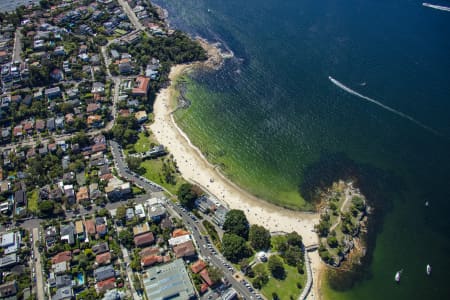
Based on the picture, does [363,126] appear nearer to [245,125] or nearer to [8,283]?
[245,125]

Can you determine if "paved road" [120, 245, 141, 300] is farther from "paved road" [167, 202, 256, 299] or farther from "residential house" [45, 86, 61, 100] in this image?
"residential house" [45, 86, 61, 100]

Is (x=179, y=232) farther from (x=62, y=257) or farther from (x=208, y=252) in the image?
(x=62, y=257)

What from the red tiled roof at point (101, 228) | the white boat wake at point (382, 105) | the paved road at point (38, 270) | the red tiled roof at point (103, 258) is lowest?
the paved road at point (38, 270)

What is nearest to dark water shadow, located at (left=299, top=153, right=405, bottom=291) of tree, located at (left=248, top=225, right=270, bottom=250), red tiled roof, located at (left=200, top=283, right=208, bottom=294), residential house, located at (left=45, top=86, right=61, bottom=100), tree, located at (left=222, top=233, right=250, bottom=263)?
tree, located at (left=248, top=225, right=270, bottom=250)

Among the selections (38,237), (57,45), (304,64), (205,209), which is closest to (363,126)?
(304,64)

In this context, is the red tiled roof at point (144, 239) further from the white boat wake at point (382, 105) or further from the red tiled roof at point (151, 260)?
the white boat wake at point (382, 105)

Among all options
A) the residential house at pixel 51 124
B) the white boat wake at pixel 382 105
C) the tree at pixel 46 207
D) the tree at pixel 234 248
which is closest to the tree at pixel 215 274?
the tree at pixel 234 248

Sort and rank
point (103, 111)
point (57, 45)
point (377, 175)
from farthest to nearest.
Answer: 1. point (57, 45)
2. point (103, 111)
3. point (377, 175)
